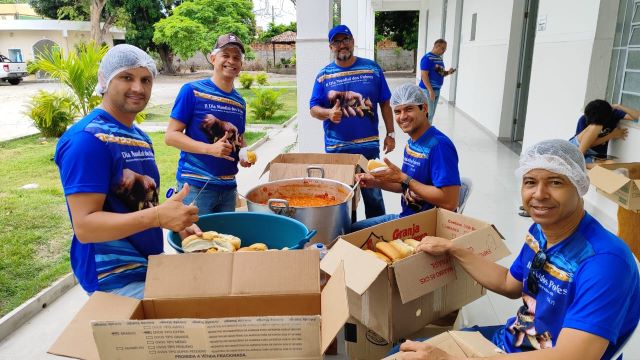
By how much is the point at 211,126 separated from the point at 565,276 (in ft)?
6.72

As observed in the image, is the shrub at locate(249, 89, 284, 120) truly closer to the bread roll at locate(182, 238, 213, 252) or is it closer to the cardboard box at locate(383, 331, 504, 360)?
the bread roll at locate(182, 238, 213, 252)

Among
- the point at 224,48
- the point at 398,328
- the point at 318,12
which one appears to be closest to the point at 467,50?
the point at 318,12

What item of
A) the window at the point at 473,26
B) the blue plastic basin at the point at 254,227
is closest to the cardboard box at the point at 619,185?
the blue plastic basin at the point at 254,227

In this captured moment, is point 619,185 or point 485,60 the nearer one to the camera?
point 619,185

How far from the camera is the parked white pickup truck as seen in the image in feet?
66.5

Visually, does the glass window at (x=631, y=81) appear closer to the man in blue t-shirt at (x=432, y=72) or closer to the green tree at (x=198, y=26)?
the man in blue t-shirt at (x=432, y=72)

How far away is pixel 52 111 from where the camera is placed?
8578mm

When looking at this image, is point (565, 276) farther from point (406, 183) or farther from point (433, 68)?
point (433, 68)

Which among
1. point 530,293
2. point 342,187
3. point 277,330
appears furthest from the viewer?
point 342,187

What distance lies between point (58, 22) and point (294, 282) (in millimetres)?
31020

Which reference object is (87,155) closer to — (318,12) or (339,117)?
(339,117)

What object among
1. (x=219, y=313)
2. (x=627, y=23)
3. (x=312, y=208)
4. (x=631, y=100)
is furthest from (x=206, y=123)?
(x=627, y=23)

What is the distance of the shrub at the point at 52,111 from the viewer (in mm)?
8383

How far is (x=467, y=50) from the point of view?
1088cm
